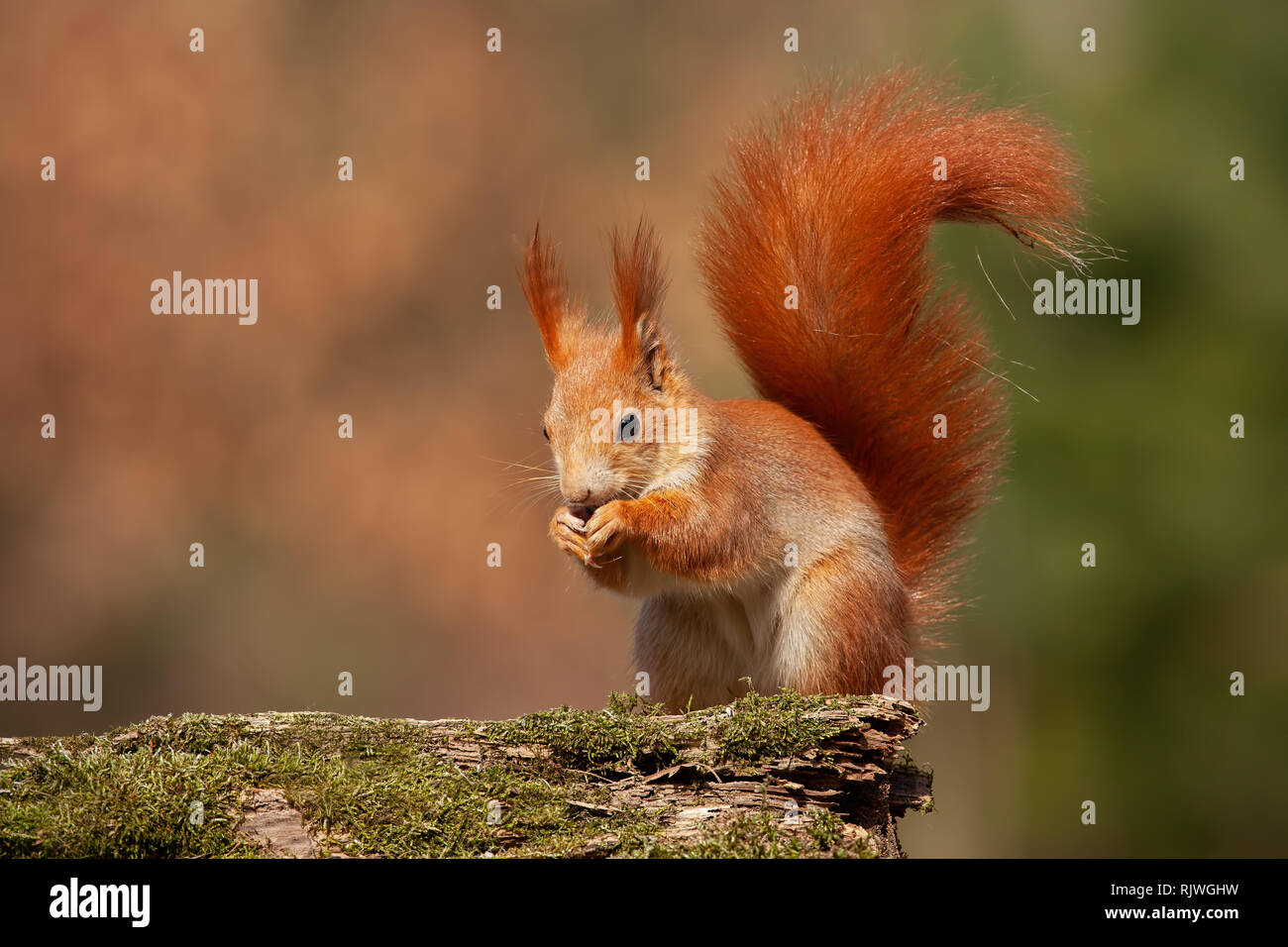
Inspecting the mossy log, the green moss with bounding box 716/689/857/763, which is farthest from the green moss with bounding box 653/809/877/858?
the green moss with bounding box 716/689/857/763

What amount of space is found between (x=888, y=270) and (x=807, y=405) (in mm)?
386

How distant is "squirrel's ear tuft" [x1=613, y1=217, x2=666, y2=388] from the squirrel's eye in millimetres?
128

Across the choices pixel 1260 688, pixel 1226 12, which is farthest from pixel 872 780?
pixel 1226 12

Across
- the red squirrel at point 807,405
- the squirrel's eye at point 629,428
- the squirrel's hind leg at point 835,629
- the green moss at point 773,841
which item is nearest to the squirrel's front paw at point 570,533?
the red squirrel at point 807,405

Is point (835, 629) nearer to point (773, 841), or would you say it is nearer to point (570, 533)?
point (570, 533)

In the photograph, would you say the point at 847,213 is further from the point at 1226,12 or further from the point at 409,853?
the point at 1226,12

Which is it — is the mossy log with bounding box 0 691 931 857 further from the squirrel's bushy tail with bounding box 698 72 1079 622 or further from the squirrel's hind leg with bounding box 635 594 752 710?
the squirrel's bushy tail with bounding box 698 72 1079 622

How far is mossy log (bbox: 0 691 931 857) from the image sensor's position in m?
1.72

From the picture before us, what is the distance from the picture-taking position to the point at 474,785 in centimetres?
186

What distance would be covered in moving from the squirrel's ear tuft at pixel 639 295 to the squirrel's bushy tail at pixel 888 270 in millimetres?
325

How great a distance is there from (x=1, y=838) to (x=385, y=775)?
550 millimetres

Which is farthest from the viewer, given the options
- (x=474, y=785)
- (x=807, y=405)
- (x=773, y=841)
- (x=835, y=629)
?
(x=807, y=405)

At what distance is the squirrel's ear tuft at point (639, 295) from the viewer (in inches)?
96.4

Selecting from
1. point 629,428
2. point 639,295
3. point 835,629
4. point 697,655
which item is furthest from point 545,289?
point 835,629
